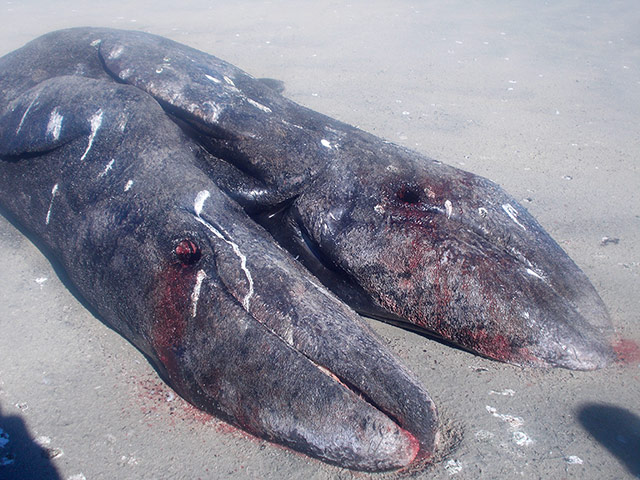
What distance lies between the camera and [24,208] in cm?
315

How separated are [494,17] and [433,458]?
10.2 metres

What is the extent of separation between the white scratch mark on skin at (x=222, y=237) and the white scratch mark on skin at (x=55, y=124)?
1026mm

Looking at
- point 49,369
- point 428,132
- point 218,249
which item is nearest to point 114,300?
point 49,369

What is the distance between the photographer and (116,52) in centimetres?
356

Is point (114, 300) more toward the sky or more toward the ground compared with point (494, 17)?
more toward the ground

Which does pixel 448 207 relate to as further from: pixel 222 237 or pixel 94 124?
pixel 94 124

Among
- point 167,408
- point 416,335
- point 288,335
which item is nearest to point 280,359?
point 288,335

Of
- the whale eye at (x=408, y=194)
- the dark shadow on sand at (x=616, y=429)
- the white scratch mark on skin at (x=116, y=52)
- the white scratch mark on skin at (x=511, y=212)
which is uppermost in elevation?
the white scratch mark on skin at (x=116, y=52)

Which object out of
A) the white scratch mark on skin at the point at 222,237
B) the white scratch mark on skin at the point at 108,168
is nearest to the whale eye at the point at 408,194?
the white scratch mark on skin at the point at 222,237

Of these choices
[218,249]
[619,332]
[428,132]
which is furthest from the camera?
[428,132]

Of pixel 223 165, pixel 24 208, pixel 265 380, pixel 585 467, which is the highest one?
pixel 223 165

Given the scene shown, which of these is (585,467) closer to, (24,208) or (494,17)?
(24,208)

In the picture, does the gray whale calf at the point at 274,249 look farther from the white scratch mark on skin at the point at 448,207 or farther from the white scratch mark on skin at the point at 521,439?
the white scratch mark on skin at the point at 521,439

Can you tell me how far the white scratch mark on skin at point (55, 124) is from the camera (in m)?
2.99
